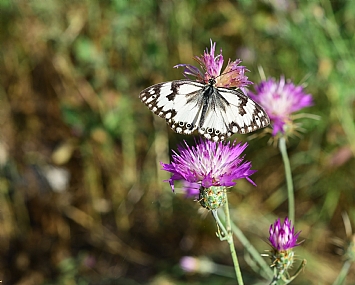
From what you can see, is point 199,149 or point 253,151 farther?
point 253,151

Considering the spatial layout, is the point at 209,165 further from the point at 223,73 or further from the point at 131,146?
the point at 131,146

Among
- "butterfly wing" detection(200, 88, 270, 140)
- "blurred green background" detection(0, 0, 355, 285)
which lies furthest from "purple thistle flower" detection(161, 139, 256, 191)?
"blurred green background" detection(0, 0, 355, 285)

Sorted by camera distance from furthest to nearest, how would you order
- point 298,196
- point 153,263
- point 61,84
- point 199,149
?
point 61,84 < point 298,196 < point 153,263 < point 199,149

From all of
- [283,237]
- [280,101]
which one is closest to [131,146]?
[280,101]

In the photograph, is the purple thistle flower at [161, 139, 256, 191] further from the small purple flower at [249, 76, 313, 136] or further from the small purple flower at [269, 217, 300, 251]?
the small purple flower at [249, 76, 313, 136]

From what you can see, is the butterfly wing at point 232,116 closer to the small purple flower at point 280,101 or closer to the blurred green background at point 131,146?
the small purple flower at point 280,101

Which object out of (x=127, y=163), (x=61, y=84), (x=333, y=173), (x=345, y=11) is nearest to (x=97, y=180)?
(x=127, y=163)

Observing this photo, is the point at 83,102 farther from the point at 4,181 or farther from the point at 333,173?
the point at 333,173
